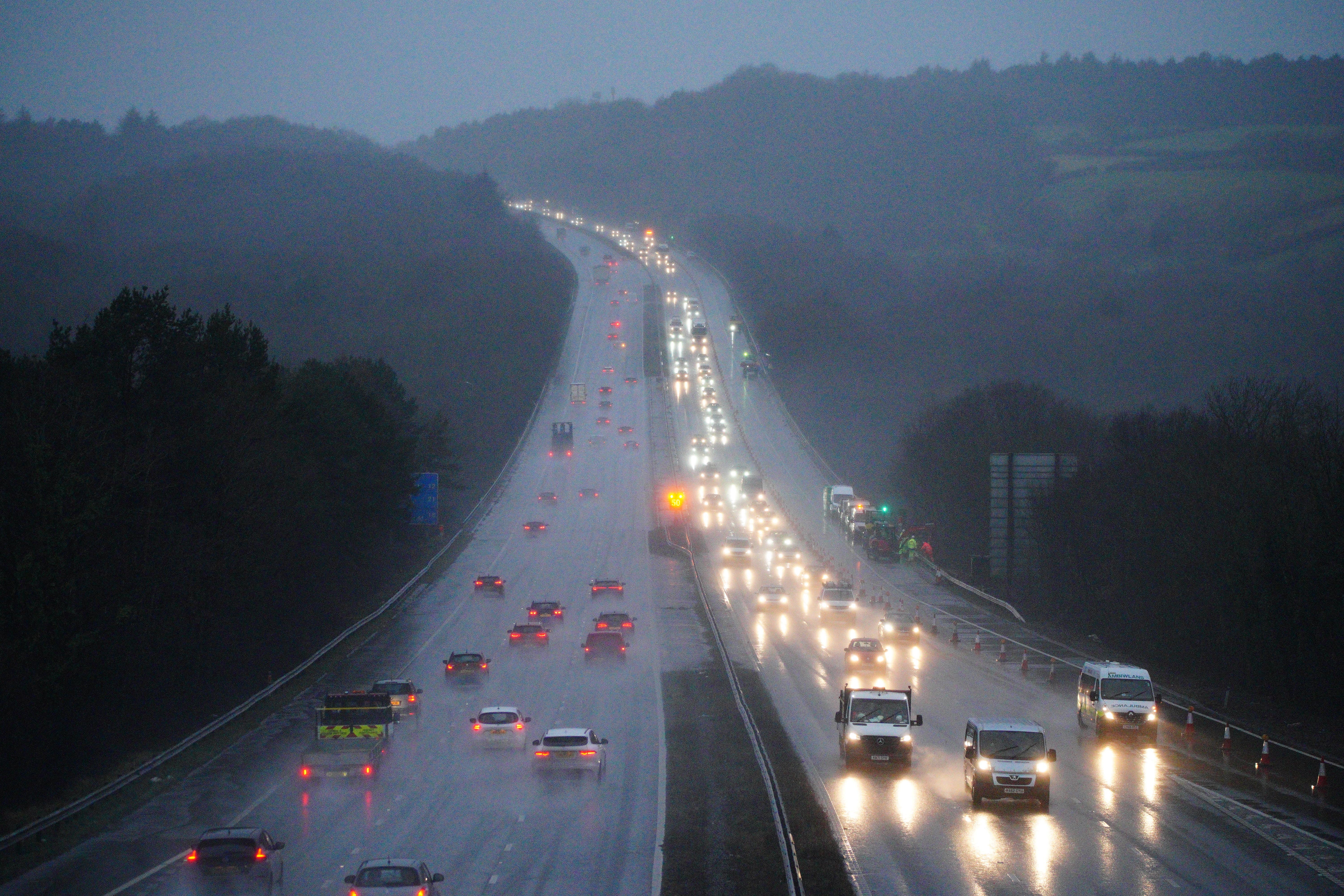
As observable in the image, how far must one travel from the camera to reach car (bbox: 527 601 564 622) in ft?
193

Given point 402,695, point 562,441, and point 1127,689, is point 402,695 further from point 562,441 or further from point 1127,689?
point 562,441

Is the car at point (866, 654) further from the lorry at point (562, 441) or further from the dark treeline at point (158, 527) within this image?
the lorry at point (562, 441)

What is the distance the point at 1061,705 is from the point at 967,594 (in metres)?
29.3

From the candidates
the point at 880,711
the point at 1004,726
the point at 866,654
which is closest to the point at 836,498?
the point at 866,654

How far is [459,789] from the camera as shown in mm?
29547

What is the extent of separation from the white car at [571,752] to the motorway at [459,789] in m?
0.33

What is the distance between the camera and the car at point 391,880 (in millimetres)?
18531

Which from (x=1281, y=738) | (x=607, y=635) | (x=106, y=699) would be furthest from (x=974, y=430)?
(x=106, y=699)

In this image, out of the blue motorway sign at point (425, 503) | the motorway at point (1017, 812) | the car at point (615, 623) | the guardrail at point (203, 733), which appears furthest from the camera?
the blue motorway sign at point (425, 503)

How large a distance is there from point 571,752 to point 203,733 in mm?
10171

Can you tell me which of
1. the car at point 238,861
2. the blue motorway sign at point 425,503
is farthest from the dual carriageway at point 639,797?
the blue motorway sign at point 425,503

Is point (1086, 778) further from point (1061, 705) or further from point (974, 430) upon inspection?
point (974, 430)

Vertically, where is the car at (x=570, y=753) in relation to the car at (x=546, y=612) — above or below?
below

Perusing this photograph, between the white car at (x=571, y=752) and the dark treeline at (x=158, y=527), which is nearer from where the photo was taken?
the white car at (x=571, y=752)
